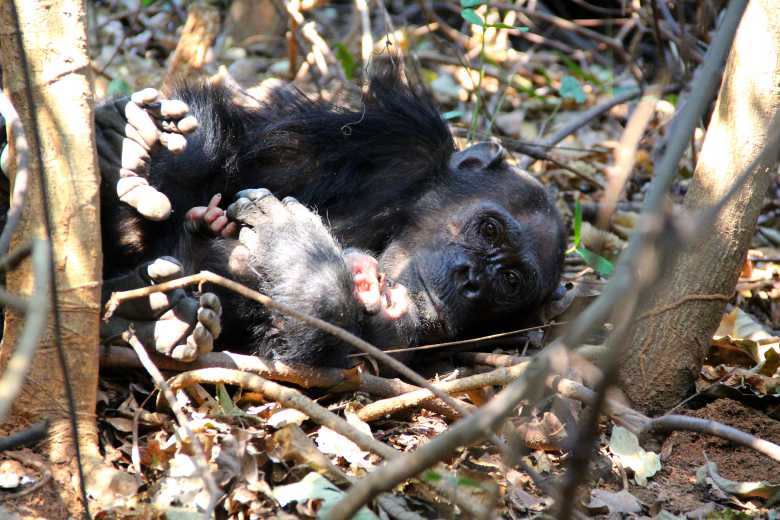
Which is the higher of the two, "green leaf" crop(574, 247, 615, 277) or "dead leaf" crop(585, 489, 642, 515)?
"green leaf" crop(574, 247, 615, 277)

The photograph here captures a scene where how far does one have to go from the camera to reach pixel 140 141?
3.10m

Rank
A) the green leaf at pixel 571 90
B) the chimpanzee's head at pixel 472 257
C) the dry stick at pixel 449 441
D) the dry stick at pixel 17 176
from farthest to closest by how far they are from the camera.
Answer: the green leaf at pixel 571 90 < the chimpanzee's head at pixel 472 257 < the dry stick at pixel 17 176 < the dry stick at pixel 449 441

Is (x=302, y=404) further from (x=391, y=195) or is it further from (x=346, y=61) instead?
(x=346, y=61)

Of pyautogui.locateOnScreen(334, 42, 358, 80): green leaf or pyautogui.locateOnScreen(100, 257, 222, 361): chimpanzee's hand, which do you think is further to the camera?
pyautogui.locateOnScreen(334, 42, 358, 80): green leaf

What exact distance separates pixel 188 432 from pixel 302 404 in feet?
1.42

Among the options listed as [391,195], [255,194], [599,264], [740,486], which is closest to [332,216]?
[391,195]

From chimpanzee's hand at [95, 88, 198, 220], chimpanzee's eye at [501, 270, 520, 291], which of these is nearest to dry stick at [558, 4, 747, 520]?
chimpanzee's hand at [95, 88, 198, 220]

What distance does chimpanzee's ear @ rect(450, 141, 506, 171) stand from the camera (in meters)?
3.91

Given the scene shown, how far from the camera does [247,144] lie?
12.1 feet

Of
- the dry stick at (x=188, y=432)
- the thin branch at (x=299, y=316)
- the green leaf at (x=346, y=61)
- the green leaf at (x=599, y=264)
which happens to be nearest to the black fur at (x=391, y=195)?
the green leaf at (x=599, y=264)

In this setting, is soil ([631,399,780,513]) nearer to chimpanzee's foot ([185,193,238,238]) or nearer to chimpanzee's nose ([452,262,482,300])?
chimpanzee's nose ([452,262,482,300])

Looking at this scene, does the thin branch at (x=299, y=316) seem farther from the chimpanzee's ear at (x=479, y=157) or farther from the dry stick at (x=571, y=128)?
the dry stick at (x=571, y=128)

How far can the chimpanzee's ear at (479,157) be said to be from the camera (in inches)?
154

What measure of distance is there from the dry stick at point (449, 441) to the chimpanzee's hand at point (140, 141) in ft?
5.46
